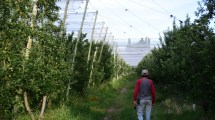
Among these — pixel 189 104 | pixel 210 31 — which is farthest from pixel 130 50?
pixel 210 31

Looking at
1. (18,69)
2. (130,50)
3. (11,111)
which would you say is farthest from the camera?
(130,50)

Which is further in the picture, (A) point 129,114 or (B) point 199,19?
(A) point 129,114

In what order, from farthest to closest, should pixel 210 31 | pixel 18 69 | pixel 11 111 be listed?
pixel 210 31
pixel 11 111
pixel 18 69

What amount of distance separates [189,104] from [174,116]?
217cm

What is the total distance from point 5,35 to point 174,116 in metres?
7.82

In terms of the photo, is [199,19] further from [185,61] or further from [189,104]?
[189,104]

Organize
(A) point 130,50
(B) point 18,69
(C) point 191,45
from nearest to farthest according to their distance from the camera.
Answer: (B) point 18,69
(C) point 191,45
(A) point 130,50

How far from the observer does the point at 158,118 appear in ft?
48.7

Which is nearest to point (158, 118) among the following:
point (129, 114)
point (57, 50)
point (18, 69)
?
point (129, 114)

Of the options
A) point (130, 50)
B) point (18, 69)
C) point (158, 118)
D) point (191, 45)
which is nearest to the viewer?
point (18, 69)

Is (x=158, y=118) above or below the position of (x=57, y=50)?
below

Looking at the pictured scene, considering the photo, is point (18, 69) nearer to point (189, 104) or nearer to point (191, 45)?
point (191, 45)

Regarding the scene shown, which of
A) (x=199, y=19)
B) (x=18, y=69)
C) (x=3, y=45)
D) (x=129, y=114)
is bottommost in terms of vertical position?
(x=129, y=114)

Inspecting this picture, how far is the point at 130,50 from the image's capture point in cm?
6969
